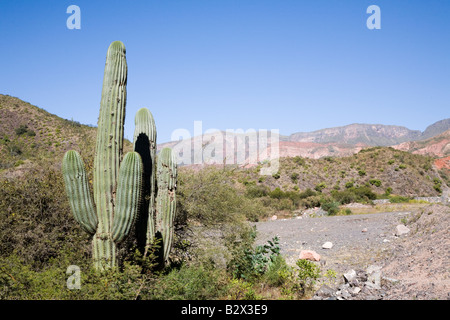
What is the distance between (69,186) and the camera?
222 inches

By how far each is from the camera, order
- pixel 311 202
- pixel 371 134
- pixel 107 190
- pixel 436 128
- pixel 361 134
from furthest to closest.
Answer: pixel 371 134, pixel 436 128, pixel 361 134, pixel 311 202, pixel 107 190

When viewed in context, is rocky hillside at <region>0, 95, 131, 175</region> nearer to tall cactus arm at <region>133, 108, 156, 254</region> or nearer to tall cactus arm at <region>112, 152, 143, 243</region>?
tall cactus arm at <region>133, 108, 156, 254</region>

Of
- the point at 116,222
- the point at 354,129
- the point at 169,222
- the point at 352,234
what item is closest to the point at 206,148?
the point at 169,222

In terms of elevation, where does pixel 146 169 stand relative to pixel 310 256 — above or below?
above

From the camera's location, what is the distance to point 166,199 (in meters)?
7.38

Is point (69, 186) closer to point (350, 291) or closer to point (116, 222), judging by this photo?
point (116, 222)

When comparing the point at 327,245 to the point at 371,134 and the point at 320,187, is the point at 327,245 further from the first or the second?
the point at 371,134

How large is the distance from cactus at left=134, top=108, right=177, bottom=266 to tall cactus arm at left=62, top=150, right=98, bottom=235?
1557mm

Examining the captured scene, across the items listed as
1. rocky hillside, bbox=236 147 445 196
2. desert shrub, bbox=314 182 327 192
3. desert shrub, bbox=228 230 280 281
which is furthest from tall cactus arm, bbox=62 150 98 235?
desert shrub, bbox=314 182 327 192

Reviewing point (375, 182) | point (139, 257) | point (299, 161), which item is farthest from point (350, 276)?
point (299, 161)

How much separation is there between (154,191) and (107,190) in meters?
1.71

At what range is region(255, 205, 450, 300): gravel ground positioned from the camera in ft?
22.7

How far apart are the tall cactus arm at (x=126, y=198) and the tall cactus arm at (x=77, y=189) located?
0.42 meters

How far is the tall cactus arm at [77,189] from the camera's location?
5.63 meters
